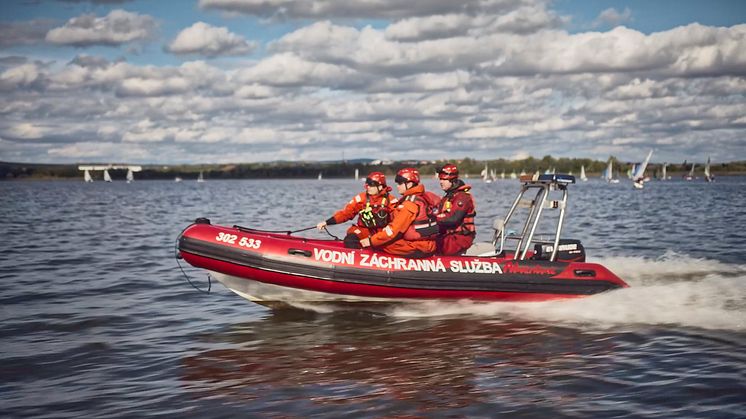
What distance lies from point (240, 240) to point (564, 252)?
15.0 ft

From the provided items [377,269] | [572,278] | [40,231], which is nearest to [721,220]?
[572,278]

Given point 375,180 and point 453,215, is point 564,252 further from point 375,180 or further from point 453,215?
point 375,180

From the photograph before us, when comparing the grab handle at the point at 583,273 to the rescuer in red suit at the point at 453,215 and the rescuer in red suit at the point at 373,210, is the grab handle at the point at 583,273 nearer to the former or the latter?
the rescuer in red suit at the point at 453,215

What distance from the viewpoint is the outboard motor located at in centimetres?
1030

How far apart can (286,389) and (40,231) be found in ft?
68.3

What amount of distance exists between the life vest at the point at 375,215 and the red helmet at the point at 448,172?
0.84 metres

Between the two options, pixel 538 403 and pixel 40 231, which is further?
pixel 40 231

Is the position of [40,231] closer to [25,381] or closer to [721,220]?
[25,381]

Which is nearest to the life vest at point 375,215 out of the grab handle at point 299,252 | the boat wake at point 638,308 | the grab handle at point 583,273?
the grab handle at point 299,252

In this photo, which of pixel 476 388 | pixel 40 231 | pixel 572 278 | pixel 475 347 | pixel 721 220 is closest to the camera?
pixel 476 388

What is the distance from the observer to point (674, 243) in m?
19.6

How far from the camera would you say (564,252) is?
10523 millimetres

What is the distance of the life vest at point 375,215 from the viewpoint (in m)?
9.96

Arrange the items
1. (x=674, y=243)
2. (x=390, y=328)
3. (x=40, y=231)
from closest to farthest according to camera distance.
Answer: (x=390, y=328)
(x=674, y=243)
(x=40, y=231)
